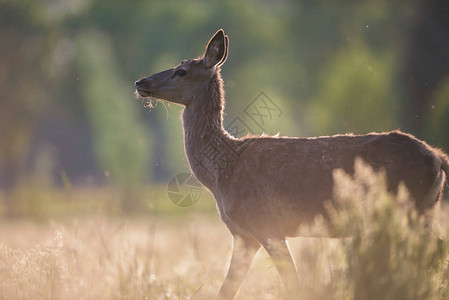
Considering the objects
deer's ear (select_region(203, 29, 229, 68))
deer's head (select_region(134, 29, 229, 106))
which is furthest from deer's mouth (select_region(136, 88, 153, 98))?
deer's ear (select_region(203, 29, 229, 68))

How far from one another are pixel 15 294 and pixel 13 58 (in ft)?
78.4

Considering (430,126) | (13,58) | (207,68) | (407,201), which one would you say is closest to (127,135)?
(13,58)

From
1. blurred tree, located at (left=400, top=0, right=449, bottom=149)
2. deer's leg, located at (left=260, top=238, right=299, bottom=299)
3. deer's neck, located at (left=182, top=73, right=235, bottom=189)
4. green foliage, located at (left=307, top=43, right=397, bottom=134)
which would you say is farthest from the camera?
green foliage, located at (left=307, top=43, right=397, bottom=134)

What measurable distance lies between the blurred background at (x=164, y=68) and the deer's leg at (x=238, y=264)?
1314mm

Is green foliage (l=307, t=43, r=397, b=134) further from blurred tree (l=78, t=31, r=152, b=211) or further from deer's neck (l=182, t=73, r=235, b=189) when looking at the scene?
deer's neck (l=182, t=73, r=235, b=189)

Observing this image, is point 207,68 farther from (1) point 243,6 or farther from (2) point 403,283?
(1) point 243,6

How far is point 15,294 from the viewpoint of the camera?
5008 mm

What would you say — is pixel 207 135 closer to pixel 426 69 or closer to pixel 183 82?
pixel 183 82

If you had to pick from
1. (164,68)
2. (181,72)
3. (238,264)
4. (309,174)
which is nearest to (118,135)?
(164,68)

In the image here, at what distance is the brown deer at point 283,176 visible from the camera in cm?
543

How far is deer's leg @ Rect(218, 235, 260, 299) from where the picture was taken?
5836mm

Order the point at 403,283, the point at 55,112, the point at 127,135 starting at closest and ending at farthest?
the point at 403,283, the point at 127,135, the point at 55,112

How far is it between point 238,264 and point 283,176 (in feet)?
3.45

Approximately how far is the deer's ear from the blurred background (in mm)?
778
